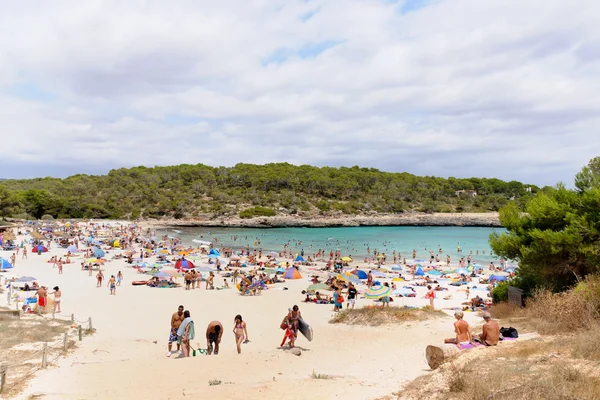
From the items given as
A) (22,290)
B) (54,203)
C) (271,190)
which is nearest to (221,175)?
(271,190)

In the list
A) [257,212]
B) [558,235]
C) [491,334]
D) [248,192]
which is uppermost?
[248,192]

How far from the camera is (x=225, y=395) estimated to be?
23.5 feet

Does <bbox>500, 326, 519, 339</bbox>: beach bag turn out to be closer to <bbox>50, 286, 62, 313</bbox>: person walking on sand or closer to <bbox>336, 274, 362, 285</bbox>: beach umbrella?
<bbox>336, 274, 362, 285</bbox>: beach umbrella

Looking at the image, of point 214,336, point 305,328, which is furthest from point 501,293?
point 214,336

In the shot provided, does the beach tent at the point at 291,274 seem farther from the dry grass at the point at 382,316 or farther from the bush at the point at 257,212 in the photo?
the bush at the point at 257,212

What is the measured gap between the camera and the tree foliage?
13.4 meters

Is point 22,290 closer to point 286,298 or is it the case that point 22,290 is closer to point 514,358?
point 286,298

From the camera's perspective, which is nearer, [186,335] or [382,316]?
[186,335]

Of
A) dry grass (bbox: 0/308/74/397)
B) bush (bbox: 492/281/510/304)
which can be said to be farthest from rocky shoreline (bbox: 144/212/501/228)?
bush (bbox: 492/281/510/304)

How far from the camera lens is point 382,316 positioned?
14555mm

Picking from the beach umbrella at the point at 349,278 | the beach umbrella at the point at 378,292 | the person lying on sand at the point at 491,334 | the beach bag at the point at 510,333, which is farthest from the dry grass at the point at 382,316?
the beach umbrella at the point at 349,278

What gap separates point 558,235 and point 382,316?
6.11m

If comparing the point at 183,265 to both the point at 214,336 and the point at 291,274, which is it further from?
the point at 214,336

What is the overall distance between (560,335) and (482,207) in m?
116
